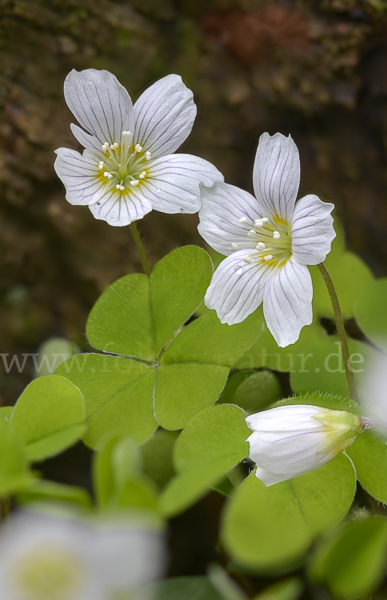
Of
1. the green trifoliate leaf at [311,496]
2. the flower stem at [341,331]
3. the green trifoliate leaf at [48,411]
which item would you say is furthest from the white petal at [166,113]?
the green trifoliate leaf at [311,496]

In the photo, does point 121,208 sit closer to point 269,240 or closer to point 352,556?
point 269,240

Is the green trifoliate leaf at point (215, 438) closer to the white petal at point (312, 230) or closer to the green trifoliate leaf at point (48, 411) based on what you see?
the green trifoliate leaf at point (48, 411)

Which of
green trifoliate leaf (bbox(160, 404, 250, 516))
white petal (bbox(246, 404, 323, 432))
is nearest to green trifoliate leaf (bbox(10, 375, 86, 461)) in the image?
green trifoliate leaf (bbox(160, 404, 250, 516))

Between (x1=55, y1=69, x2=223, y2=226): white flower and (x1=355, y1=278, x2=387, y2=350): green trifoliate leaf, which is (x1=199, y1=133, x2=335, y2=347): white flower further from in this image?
(x1=355, y1=278, x2=387, y2=350): green trifoliate leaf

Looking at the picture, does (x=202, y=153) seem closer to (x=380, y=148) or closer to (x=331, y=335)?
(x=380, y=148)

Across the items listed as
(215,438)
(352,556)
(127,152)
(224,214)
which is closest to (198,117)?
(127,152)

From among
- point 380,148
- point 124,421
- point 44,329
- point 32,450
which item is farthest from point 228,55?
point 32,450

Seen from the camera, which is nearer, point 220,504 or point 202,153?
point 220,504
